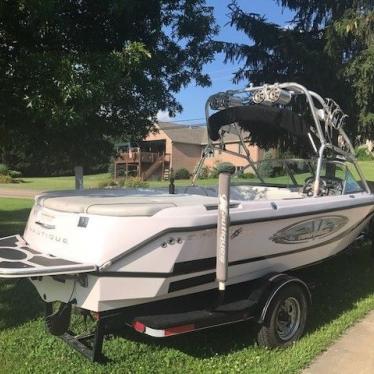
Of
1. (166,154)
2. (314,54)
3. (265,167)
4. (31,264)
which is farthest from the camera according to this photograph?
(166,154)

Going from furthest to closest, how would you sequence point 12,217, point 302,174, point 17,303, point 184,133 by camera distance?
point 184,133 < point 12,217 < point 302,174 < point 17,303

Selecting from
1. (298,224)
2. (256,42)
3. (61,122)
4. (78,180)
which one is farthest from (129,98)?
(256,42)

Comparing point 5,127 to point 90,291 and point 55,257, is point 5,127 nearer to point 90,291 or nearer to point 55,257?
point 55,257

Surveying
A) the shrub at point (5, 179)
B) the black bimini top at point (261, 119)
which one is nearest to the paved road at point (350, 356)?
the black bimini top at point (261, 119)

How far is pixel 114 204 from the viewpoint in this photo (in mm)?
4738

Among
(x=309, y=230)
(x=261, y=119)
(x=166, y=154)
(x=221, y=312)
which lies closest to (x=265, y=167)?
(x=261, y=119)

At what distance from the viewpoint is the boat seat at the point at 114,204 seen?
178 inches

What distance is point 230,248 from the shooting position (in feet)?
16.6

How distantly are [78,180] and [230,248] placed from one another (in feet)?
8.32

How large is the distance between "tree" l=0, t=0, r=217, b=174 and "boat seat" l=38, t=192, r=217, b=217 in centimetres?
89

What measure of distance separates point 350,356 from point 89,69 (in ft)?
12.1

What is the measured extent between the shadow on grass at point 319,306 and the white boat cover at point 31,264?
4.28 feet

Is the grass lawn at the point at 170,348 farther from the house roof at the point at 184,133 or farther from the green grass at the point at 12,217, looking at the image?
the house roof at the point at 184,133

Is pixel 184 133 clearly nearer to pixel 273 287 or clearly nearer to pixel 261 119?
pixel 261 119
